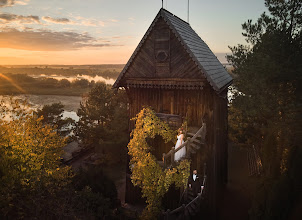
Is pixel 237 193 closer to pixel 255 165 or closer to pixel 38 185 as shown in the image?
pixel 255 165

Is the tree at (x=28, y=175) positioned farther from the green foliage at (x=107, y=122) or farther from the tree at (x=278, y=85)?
the tree at (x=278, y=85)

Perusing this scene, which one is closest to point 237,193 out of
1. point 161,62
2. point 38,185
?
point 161,62

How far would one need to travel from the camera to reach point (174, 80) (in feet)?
49.1

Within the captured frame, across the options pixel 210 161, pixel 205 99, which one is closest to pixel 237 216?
pixel 210 161

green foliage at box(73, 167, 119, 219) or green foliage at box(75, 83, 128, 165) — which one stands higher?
green foliage at box(75, 83, 128, 165)

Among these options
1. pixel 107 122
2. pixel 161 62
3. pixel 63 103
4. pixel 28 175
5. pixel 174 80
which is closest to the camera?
pixel 174 80

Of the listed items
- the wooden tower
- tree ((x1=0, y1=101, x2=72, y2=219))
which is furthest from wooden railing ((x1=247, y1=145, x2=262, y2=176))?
tree ((x1=0, y1=101, x2=72, y2=219))

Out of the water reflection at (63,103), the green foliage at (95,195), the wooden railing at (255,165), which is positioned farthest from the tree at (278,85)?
the water reflection at (63,103)

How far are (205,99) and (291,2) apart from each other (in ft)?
31.9

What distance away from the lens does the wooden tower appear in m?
14.5

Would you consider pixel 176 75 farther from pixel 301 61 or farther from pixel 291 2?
pixel 291 2

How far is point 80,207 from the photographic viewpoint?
47.4ft

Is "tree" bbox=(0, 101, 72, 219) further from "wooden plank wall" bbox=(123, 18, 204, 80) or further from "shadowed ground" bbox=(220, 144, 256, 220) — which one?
"shadowed ground" bbox=(220, 144, 256, 220)

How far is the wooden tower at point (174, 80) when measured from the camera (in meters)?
14.5
